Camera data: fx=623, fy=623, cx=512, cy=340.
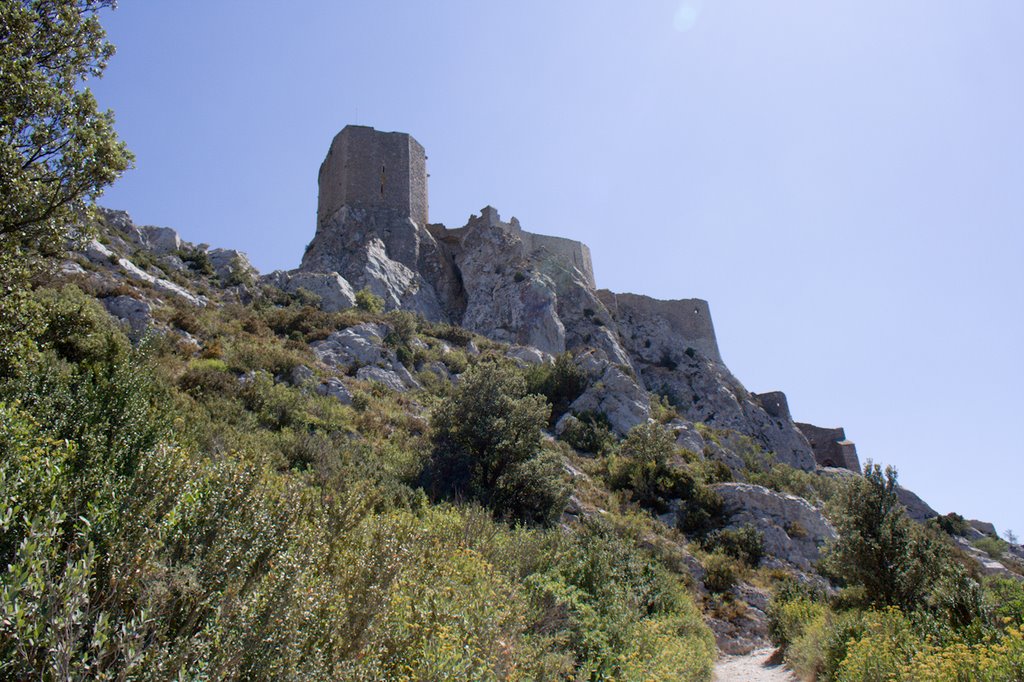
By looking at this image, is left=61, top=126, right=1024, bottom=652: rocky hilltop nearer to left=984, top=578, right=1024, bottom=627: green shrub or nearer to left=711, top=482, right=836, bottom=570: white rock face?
left=711, top=482, right=836, bottom=570: white rock face

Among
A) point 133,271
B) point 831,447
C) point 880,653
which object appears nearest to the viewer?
point 880,653

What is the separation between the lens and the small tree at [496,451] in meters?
12.0

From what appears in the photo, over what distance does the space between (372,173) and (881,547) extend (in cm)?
3179

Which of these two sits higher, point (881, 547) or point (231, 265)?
point (231, 265)

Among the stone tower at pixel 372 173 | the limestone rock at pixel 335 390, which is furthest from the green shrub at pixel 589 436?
the stone tower at pixel 372 173

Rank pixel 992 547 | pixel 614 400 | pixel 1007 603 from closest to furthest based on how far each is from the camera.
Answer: pixel 1007 603 → pixel 614 400 → pixel 992 547

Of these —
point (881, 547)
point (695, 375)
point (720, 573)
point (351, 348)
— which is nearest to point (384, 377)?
point (351, 348)

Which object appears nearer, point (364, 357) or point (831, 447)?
point (364, 357)

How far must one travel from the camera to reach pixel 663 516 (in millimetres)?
15945

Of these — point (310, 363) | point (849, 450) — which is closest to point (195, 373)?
point (310, 363)

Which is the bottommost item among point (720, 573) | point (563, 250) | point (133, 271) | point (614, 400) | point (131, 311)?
point (720, 573)

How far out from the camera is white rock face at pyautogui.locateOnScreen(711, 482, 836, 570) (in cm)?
1535

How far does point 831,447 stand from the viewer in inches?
1576

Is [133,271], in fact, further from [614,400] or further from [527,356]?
[614,400]
